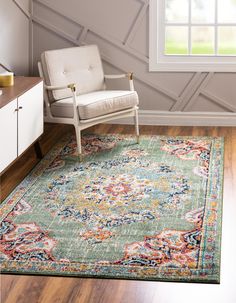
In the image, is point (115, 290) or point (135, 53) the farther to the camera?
point (135, 53)

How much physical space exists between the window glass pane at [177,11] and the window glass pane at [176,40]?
7cm

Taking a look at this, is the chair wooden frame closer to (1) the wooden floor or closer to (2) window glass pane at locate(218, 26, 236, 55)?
(2) window glass pane at locate(218, 26, 236, 55)

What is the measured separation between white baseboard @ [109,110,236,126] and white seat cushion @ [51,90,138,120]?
74 cm

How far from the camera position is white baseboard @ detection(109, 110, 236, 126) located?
20.9 ft

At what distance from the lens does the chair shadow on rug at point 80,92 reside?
5406 mm

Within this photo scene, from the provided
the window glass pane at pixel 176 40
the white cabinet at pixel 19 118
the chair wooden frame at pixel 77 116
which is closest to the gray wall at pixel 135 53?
the window glass pane at pixel 176 40

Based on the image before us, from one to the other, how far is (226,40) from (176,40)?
50cm

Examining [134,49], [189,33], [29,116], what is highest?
[189,33]

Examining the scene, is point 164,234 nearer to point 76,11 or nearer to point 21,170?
point 21,170

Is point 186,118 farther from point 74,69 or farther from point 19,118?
point 19,118

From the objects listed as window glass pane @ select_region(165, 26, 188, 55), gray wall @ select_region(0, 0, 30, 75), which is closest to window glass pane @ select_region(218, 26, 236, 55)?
window glass pane @ select_region(165, 26, 188, 55)

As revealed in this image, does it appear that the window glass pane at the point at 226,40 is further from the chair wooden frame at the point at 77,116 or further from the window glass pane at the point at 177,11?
the chair wooden frame at the point at 77,116

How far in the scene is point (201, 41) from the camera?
6.56 m

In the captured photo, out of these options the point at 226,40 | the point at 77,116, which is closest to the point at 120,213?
the point at 77,116
